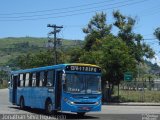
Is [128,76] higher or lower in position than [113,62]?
lower

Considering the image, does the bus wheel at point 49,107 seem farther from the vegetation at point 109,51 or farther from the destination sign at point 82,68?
the vegetation at point 109,51

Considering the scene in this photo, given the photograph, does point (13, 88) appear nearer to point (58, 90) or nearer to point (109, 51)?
point (58, 90)

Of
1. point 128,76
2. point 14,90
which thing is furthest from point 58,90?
point 128,76

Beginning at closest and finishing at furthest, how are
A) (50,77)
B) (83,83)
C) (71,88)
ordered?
(71,88) < (83,83) < (50,77)

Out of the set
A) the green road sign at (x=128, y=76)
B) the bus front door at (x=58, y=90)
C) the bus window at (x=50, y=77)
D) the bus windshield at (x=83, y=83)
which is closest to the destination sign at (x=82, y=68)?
the bus windshield at (x=83, y=83)

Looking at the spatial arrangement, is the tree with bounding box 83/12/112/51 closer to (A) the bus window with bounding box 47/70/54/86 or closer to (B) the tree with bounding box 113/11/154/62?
(B) the tree with bounding box 113/11/154/62

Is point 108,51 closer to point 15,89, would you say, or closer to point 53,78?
point 15,89

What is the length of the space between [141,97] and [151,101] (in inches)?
60.7

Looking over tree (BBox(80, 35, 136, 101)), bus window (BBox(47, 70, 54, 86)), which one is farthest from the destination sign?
tree (BBox(80, 35, 136, 101))

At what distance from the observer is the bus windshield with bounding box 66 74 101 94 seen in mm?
22641

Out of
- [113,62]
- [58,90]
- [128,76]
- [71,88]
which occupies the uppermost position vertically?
[113,62]

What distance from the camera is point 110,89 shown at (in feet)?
153

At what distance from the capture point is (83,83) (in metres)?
22.9

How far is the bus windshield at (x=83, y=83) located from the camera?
22641 mm
